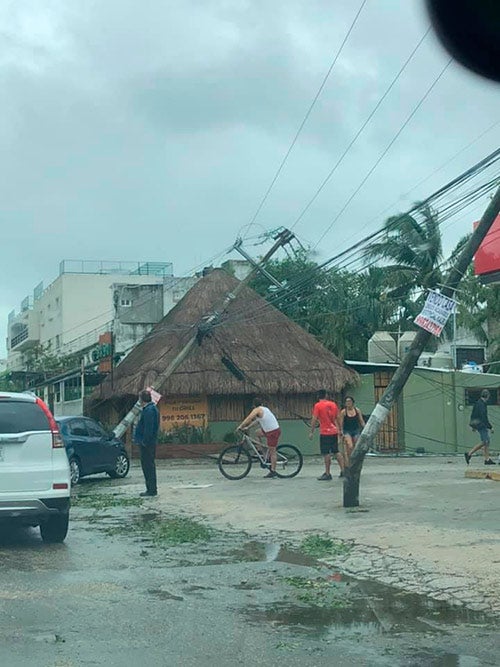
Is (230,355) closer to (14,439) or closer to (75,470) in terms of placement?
(75,470)

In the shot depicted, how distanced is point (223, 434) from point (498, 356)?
13.4 metres

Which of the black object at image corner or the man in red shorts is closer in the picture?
the black object at image corner

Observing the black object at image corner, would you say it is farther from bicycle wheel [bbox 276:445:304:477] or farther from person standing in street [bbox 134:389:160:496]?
bicycle wheel [bbox 276:445:304:477]

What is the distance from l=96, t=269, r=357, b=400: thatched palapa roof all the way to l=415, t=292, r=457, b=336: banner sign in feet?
52.8

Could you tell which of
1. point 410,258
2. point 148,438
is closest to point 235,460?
point 148,438

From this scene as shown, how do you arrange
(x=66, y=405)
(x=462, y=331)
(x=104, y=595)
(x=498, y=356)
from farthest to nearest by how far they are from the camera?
(x=462, y=331)
(x=66, y=405)
(x=498, y=356)
(x=104, y=595)

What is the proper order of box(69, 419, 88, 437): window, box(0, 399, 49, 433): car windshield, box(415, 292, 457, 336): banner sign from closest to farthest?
box(0, 399, 49, 433): car windshield
box(415, 292, 457, 336): banner sign
box(69, 419, 88, 437): window

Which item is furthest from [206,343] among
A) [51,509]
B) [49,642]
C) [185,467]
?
[49,642]

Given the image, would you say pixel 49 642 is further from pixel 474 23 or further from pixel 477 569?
pixel 474 23

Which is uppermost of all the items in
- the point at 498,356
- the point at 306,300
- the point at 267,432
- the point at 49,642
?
the point at 306,300

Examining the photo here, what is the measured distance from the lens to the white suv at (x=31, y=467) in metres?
10.8

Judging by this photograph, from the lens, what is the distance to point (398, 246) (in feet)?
130

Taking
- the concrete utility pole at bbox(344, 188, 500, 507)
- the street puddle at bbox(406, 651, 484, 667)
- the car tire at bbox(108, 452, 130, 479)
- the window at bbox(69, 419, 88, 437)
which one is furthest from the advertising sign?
the street puddle at bbox(406, 651, 484, 667)

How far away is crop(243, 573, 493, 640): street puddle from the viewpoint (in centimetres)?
722
